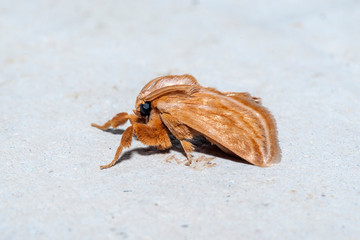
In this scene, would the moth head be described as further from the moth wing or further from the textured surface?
the textured surface

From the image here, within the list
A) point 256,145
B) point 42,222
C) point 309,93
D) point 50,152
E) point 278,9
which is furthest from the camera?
point 278,9

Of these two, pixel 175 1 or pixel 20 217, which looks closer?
pixel 20 217

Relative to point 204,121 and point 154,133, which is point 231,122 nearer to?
point 204,121

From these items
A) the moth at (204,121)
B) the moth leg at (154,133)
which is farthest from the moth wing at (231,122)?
the moth leg at (154,133)

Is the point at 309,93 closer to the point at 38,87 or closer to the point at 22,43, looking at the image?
the point at 38,87

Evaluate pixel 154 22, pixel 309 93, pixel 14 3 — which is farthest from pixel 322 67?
pixel 14 3

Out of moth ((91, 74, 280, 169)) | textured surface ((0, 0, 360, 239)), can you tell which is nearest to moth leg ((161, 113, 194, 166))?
moth ((91, 74, 280, 169))

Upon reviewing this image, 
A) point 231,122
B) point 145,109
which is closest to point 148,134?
point 145,109

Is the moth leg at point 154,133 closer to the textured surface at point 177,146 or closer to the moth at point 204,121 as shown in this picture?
the moth at point 204,121
